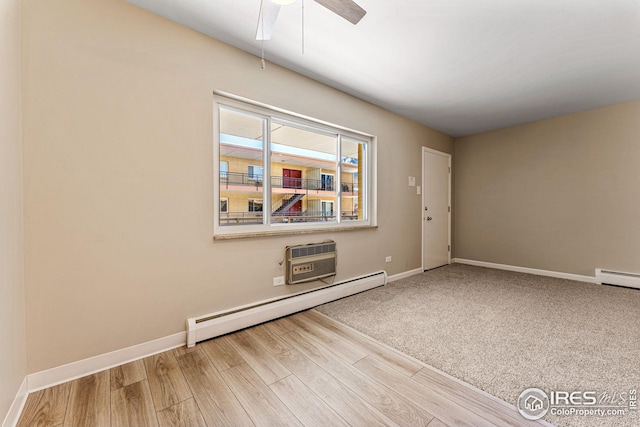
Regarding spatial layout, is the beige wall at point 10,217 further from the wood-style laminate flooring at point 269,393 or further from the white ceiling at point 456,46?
the white ceiling at point 456,46

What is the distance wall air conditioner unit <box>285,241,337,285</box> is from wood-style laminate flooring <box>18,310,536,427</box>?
77cm

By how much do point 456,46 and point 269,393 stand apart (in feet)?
9.94

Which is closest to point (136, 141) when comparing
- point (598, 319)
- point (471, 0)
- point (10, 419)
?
point (10, 419)

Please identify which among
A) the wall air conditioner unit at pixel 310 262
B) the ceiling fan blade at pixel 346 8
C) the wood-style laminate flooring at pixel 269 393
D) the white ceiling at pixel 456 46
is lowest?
the wood-style laminate flooring at pixel 269 393

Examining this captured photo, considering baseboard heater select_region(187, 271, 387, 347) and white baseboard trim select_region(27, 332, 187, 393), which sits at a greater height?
baseboard heater select_region(187, 271, 387, 347)

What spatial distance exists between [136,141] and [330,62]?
1850mm

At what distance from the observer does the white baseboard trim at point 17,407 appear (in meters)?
1.24

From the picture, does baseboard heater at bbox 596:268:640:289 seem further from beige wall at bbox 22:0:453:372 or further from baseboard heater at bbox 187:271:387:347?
beige wall at bbox 22:0:453:372

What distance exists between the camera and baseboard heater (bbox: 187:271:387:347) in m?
2.06

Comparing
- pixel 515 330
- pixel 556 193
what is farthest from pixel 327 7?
pixel 556 193

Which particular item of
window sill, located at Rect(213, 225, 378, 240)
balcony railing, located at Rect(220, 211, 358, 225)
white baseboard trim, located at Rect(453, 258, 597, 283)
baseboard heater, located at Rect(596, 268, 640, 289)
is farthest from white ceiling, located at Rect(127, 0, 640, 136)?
white baseboard trim, located at Rect(453, 258, 597, 283)

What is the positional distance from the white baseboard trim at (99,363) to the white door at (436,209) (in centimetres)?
380

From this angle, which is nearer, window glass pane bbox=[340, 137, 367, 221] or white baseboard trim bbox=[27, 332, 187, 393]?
white baseboard trim bbox=[27, 332, 187, 393]

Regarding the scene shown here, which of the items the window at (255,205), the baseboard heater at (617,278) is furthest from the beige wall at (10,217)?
the baseboard heater at (617,278)
